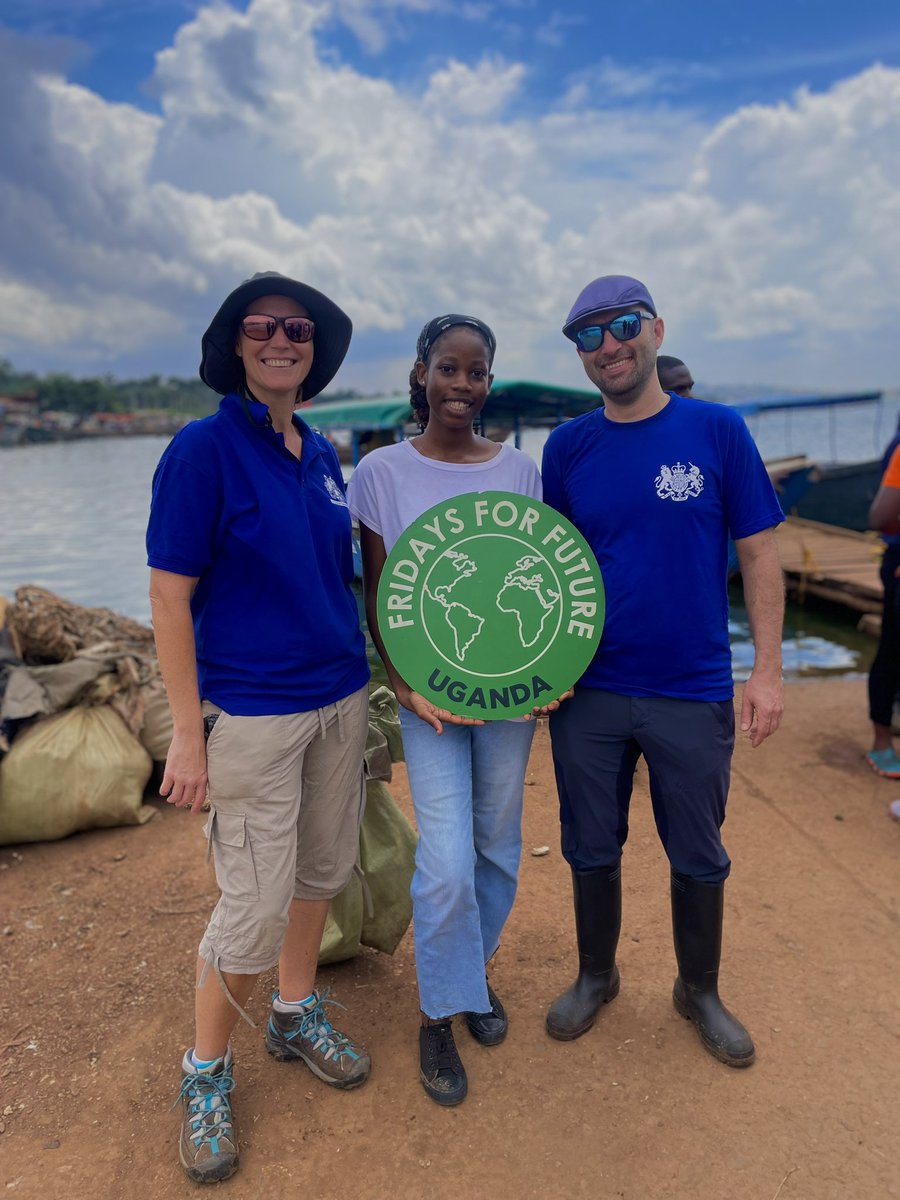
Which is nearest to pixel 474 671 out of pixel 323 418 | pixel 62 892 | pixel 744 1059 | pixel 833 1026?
pixel 744 1059

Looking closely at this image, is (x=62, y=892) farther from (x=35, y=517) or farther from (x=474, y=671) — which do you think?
(x=35, y=517)

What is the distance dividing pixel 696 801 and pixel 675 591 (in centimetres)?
60

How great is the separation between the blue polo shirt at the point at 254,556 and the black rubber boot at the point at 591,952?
39.8 inches

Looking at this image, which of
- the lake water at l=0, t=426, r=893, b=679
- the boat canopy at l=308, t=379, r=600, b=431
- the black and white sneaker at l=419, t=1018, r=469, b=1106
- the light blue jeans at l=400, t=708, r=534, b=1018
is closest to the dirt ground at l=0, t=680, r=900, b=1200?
the black and white sneaker at l=419, t=1018, r=469, b=1106

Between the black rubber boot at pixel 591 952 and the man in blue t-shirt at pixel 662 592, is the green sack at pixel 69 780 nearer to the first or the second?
the black rubber boot at pixel 591 952

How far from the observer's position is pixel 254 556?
202 centimetres

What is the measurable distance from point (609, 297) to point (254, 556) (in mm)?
1199

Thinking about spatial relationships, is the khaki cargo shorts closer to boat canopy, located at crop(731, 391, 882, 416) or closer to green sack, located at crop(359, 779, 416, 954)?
green sack, located at crop(359, 779, 416, 954)

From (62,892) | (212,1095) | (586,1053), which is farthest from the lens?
(62,892)

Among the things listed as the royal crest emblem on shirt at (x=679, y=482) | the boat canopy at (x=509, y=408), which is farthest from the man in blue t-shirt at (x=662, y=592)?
the boat canopy at (x=509, y=408)

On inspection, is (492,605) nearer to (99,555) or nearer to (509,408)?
(509,408)

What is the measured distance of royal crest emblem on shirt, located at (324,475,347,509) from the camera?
2.22m

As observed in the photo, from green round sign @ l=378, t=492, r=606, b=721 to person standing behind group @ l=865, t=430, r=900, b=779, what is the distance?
2808 mm

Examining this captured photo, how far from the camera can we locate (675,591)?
2291 mm
